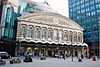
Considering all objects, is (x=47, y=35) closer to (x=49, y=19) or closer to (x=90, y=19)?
(x=49, y=19)

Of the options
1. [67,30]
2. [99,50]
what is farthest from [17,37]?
[99,50]

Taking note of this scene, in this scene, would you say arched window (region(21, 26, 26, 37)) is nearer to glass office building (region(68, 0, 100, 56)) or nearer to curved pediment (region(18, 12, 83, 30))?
curved pediment (region(18, 12, 83, 30))

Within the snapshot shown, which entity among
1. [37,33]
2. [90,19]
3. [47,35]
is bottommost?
[47,35]

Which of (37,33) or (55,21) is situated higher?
(55,21)

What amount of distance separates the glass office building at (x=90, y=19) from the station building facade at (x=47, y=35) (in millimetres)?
17549

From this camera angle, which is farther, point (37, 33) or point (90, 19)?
point (90, 19)

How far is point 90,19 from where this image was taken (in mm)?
80812

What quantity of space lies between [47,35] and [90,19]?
3702cm

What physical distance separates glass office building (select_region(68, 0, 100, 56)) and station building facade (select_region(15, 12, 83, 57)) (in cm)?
1755

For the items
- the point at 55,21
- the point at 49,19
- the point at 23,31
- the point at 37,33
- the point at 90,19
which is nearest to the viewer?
the point at 23,31

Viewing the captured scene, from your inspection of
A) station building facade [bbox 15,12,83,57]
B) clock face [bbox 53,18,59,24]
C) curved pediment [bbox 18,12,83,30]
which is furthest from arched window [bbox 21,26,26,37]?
clock face [bbox 53,18,59,24]

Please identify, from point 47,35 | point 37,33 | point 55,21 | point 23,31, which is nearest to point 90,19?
point 55,21

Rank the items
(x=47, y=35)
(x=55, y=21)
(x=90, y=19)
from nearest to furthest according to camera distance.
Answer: (x=47, y=35)
(x=55, y=21)
(x=90, y=19)

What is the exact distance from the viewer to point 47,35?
51.0 metres
